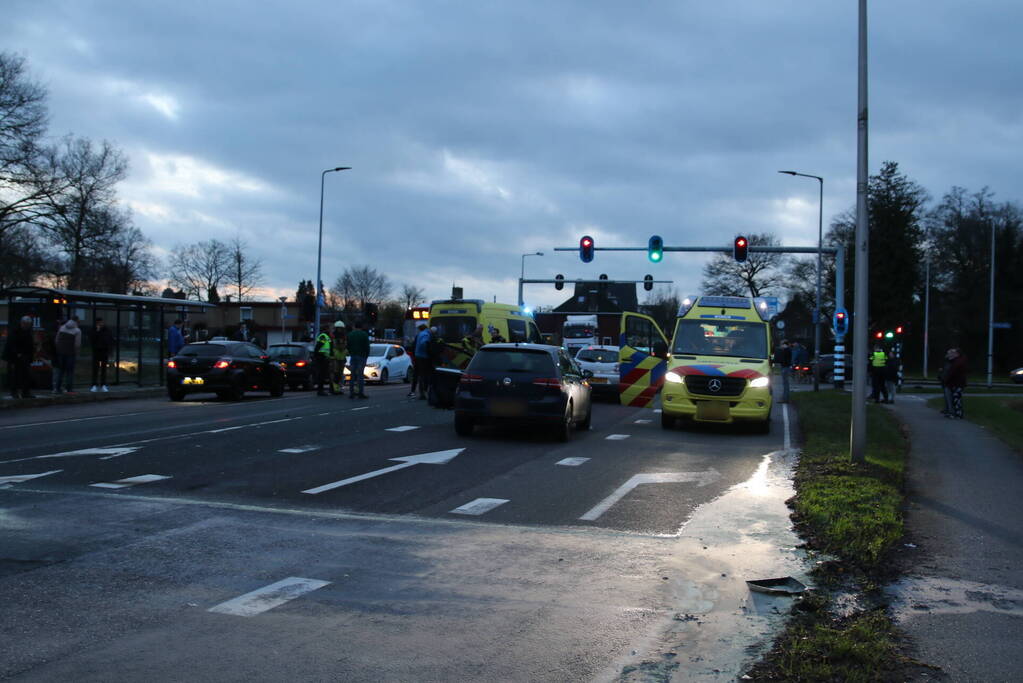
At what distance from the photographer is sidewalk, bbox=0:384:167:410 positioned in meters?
20.2

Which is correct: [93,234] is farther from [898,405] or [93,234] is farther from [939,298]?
[939,298]

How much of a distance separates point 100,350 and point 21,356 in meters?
2.88

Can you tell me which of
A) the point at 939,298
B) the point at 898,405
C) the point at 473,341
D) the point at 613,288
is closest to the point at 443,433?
the point at 473,341

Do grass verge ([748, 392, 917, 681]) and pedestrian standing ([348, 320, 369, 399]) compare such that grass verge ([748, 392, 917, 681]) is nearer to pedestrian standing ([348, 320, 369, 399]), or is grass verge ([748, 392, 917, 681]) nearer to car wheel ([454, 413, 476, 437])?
car wheel ([454, 413, 476, 437])

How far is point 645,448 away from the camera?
13719mm

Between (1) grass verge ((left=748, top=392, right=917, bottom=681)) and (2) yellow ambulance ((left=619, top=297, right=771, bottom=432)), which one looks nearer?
(1) grass verge ((left=748, top=392, right=917, bottom=681))

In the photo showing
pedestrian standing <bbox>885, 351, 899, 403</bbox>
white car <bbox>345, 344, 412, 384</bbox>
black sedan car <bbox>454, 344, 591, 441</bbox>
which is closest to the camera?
black sedan car <bbox>454, 344, 591, 441</bbox>

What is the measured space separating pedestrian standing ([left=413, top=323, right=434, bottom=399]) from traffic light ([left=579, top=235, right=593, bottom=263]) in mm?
12748

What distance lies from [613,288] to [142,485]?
11783cm

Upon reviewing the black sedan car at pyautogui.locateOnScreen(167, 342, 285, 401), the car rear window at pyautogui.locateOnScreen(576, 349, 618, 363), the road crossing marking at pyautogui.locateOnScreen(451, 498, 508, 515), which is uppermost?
the car rear window at pyautogui.locateOnScreen(576, 349, 618, 363)

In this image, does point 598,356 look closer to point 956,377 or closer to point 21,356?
point 956,377

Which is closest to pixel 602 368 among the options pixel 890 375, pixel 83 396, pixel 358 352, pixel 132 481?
pixel 358 352

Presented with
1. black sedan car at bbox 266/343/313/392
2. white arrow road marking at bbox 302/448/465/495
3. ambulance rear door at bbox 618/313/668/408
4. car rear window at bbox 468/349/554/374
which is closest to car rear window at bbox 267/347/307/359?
black sedan car at bbox 266/343/313/392

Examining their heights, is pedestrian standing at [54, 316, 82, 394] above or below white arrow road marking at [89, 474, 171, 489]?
above
